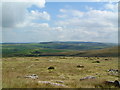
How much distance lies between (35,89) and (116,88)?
232 inches

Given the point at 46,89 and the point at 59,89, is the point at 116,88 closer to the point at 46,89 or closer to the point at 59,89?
the point at 59,89

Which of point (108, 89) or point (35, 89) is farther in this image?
point (108, 89)

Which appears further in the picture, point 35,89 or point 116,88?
point 116,88

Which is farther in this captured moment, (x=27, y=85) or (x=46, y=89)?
(x=27, y=85)

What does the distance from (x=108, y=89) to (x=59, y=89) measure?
3460 millimetres

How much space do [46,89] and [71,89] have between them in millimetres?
1689

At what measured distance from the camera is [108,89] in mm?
11992

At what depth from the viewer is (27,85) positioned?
39.6ft

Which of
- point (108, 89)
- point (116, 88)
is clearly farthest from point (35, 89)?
point (116, 88)

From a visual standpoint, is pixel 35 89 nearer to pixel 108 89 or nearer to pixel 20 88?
pixel 20 88

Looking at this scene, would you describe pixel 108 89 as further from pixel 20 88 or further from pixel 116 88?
pixel 20 88

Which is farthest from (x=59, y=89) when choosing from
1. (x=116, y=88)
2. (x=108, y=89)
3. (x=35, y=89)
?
(x=116, y=88)

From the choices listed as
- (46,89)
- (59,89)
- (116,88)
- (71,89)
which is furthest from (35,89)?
(116,88)

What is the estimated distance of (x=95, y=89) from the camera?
1184 cm
